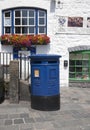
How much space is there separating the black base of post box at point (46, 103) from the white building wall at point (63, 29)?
4.83 m

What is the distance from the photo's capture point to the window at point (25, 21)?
1265 centimetres

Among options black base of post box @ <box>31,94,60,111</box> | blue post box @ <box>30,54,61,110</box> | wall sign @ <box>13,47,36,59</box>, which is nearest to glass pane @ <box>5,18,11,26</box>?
wall sign @ <box>13,47,36,59</box>

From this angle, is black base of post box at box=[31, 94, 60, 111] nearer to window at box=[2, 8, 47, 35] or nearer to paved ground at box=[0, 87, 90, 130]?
paved ground at box=[0, 87, 90, 130]

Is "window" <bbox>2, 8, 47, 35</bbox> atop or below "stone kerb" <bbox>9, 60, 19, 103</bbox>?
atop

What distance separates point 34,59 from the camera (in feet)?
25.8

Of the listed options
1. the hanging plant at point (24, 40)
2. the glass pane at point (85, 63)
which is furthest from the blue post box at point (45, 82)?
the glass pane at point (85, 63)

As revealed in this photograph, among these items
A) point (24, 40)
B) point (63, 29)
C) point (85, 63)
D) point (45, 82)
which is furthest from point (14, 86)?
point (85, 63)

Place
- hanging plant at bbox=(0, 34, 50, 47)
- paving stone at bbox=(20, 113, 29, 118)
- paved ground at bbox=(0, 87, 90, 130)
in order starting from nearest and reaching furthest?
paved ground at bbox=(0, 87, 90, 130) → paving stone at bbox=(20, 113, 29, 118) → hanging plant at bbox=(0, 34, 50, 47)

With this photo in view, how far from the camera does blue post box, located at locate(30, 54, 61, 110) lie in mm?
7746

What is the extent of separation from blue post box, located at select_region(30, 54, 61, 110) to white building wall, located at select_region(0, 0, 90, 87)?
481 cm

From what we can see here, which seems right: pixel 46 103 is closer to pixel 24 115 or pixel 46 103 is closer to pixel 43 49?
pixel 24 115

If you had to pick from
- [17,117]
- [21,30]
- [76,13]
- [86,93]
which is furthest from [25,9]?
[17,117]

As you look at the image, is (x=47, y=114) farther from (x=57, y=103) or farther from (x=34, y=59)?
(x=34, y=59)

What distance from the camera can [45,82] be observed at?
25.5ft
